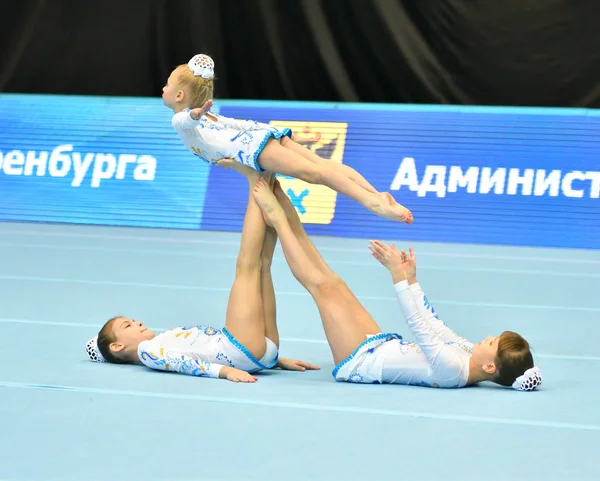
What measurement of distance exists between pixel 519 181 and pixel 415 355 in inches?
164

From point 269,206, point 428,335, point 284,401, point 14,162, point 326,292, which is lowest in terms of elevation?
point 284,401

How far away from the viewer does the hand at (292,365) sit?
379 cm

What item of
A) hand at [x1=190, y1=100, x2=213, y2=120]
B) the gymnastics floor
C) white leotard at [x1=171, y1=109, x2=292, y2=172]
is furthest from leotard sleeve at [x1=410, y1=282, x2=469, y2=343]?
hand at [x1=190, y1=100, x2=213, y2=120]

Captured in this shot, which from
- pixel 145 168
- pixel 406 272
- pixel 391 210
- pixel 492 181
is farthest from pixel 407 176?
pixel 406 272

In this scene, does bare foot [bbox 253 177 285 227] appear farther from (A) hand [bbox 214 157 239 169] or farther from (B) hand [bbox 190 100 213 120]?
(B) hand [bbox 190 100 213 120]

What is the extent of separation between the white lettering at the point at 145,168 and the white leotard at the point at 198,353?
4628 mm

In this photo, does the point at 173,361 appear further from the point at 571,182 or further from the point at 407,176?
the point at 571,182

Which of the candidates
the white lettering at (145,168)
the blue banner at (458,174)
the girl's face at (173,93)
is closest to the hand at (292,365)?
the girl's face at (173,93)

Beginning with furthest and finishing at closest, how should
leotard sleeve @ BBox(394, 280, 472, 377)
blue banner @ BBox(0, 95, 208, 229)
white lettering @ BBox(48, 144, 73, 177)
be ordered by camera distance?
white lettering @ BBox(48, 144, 73, 177) → blue banner @ BBox(0, 95, 208, 229) → leotard sleeve @ BBox(394, 280, 472, 377)

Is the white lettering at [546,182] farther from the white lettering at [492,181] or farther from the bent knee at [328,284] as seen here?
the bent knee at [328,284]

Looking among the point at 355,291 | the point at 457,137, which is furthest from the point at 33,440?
the point at 457,137

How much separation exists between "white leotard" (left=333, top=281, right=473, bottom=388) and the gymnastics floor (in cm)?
6

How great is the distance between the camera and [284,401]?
10.7ft

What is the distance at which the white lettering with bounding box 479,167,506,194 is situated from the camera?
744 centimetres
